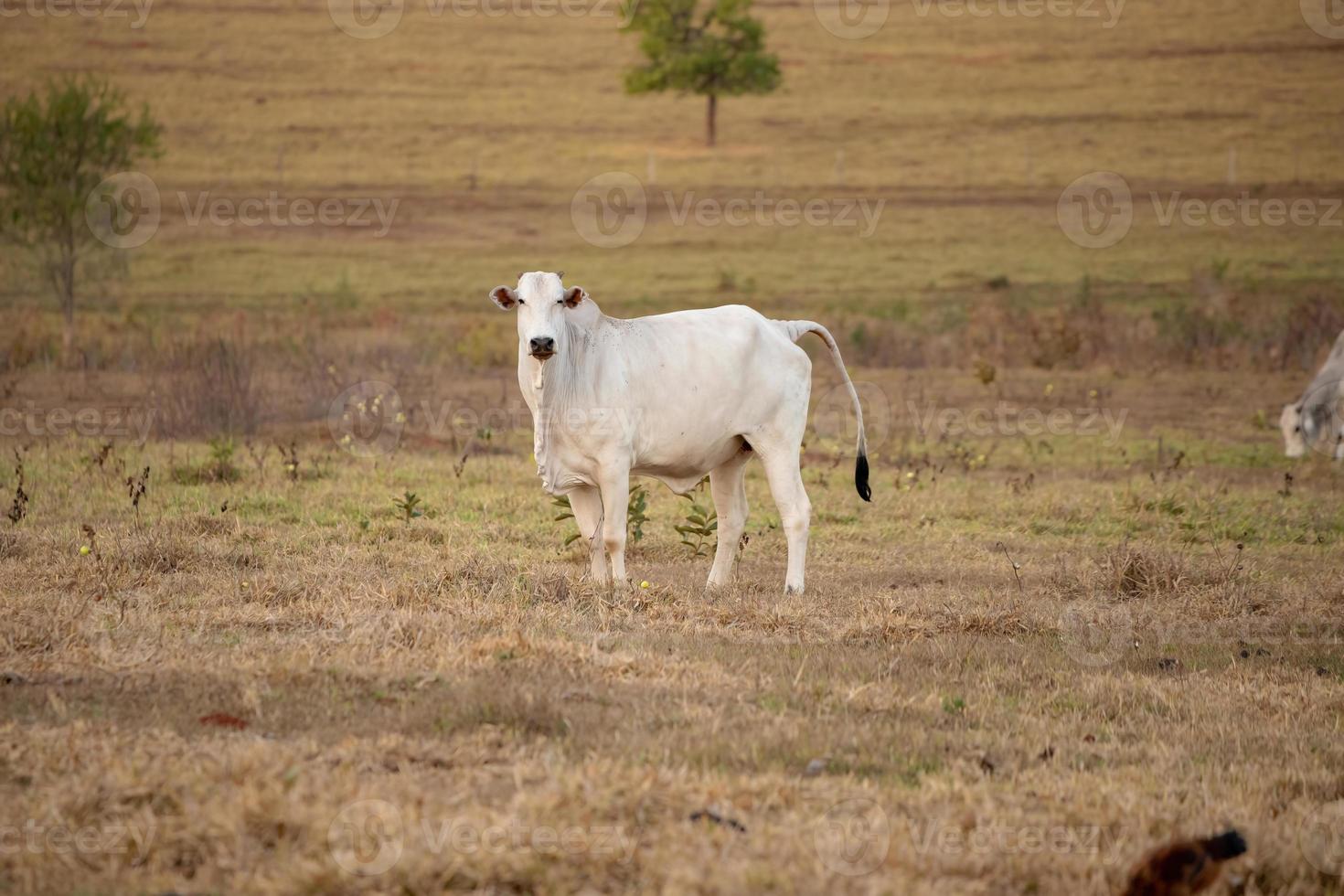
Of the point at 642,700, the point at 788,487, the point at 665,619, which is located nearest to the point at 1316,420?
the point at 788,487

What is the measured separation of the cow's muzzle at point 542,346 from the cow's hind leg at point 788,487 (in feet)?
5.34

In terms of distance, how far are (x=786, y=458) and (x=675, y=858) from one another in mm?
4568

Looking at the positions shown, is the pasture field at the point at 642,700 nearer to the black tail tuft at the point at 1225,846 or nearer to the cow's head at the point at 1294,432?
the black tail tuft at the point at 1225,846

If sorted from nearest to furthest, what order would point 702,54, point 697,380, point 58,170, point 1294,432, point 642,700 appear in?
point 642,700
point 697,380
point 1294,432
point 58,170
point 702,54

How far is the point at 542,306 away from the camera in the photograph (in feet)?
25.1

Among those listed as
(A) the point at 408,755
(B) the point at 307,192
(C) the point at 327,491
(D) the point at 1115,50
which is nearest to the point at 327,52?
(B) the point at 307,192

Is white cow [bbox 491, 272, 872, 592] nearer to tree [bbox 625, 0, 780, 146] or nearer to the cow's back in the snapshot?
the cow's back

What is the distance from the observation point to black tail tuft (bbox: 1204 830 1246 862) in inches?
164

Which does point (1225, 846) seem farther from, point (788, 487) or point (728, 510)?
point (728, 510)

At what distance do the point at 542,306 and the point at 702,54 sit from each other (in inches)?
1822

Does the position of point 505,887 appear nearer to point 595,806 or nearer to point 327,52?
point 595,806

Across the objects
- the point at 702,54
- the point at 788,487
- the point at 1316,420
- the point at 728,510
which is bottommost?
the point at 728,510

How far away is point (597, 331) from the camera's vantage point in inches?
321

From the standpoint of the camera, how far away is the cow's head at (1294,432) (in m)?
14.5
